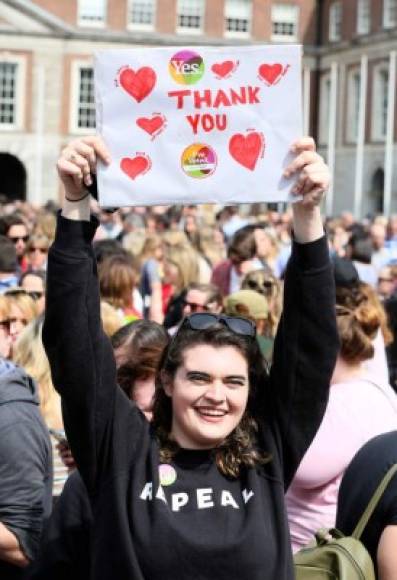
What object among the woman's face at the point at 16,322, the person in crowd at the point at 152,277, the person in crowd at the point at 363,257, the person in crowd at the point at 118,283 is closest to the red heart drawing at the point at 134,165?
the woman's face at the point at 16,322

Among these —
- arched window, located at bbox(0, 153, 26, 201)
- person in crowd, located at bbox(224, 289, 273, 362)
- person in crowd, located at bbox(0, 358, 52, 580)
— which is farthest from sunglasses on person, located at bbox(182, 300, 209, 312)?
arched window, located at bbox(0, 153, 26, 201)

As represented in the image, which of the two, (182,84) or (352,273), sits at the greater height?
(182,84)

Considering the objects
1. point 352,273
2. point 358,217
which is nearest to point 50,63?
point 358,217

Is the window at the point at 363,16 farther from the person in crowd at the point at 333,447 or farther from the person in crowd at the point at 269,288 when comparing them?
the person in crowd at the point at 333,447

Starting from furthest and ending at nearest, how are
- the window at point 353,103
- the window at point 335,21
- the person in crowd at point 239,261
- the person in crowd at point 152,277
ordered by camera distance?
the window at point 335,21, the window at point 353,103, the person in crowd at point 239,261, the person in crowd at point 152,277

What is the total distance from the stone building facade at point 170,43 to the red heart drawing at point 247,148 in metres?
40.5

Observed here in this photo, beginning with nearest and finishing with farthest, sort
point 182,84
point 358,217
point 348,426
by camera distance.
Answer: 1. point 182,84
2. point 348,426
3. point 358,217

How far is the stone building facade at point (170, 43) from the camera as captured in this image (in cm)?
4541

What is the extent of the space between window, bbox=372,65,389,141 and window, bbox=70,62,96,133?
34.3ft

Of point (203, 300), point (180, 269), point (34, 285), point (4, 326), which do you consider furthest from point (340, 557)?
point (180, 269)

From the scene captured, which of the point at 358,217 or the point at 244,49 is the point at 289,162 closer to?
the point at 244,49

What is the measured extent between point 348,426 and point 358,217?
132ft

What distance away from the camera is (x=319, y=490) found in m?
4.19

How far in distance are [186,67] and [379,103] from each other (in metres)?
43.5
